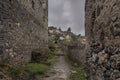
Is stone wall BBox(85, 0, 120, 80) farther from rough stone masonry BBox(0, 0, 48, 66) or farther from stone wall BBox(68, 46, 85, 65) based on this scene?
stone wall BBox(68, 46, 85, 65)

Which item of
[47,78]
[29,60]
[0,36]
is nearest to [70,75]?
[47,78]

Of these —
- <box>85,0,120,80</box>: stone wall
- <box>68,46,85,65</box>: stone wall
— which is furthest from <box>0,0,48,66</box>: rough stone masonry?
<box>85,0,120,80</box>: stone wall

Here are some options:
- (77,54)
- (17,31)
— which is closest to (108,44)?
(17,31)

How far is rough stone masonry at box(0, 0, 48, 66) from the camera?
11.5 meters

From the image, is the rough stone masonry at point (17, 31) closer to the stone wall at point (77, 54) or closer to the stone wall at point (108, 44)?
the stone wall at point (77, 54)

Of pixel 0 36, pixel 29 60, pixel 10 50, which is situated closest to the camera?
pixel 0 36

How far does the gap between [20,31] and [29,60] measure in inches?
114

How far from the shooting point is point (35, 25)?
18.3 metres

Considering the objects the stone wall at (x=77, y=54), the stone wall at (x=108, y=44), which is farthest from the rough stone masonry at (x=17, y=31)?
the stone wall at (x=108, y=44)

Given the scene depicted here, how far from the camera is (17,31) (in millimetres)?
13289

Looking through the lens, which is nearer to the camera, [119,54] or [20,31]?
[119,54]

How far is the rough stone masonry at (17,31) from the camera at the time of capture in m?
11.5

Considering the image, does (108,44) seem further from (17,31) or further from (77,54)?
(77,54)

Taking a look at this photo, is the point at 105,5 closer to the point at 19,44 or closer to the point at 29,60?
the point at 19,44
